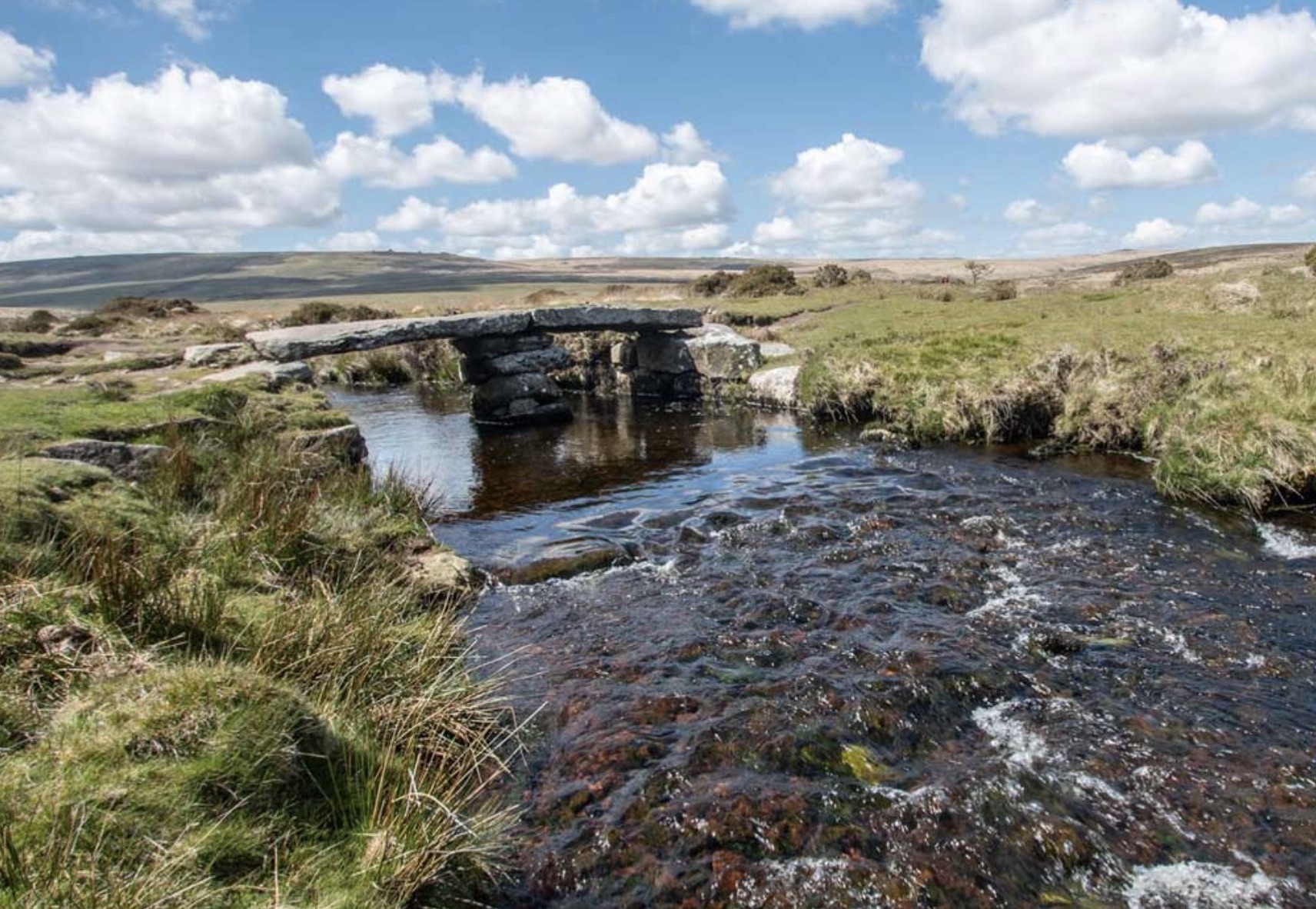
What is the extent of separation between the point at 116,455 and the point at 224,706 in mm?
6189

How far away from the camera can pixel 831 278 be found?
144 feet

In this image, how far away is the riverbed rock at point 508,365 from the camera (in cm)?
2256

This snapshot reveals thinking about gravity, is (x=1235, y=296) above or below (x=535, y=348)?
above

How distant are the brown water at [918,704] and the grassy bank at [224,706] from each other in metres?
0.81

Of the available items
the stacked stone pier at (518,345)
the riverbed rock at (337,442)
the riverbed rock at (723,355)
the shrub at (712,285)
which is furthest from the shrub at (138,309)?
the riverbed rock at (337,442)

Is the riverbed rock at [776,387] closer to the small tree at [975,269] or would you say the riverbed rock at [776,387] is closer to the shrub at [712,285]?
the shrub at [712,285]

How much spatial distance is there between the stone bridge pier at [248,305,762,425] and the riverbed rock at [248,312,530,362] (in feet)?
0.07

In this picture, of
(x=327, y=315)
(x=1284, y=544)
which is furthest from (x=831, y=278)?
(x=1284, y=544)

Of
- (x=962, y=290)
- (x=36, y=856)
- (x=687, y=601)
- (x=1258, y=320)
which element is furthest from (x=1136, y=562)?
(x=962, y=290)

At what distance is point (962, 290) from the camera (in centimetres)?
3734

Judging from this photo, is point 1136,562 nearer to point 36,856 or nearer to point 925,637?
point 925,637

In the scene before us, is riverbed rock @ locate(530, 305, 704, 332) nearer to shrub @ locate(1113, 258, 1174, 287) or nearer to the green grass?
the green grass

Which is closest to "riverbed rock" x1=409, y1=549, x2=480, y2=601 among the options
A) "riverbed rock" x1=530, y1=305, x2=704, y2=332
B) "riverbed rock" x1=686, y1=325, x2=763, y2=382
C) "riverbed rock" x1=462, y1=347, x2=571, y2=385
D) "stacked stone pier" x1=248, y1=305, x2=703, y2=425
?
"stacked stone pier" x1=248, y1=305, x2=703, y2=425

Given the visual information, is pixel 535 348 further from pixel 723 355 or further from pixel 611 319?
pixel 723 355
